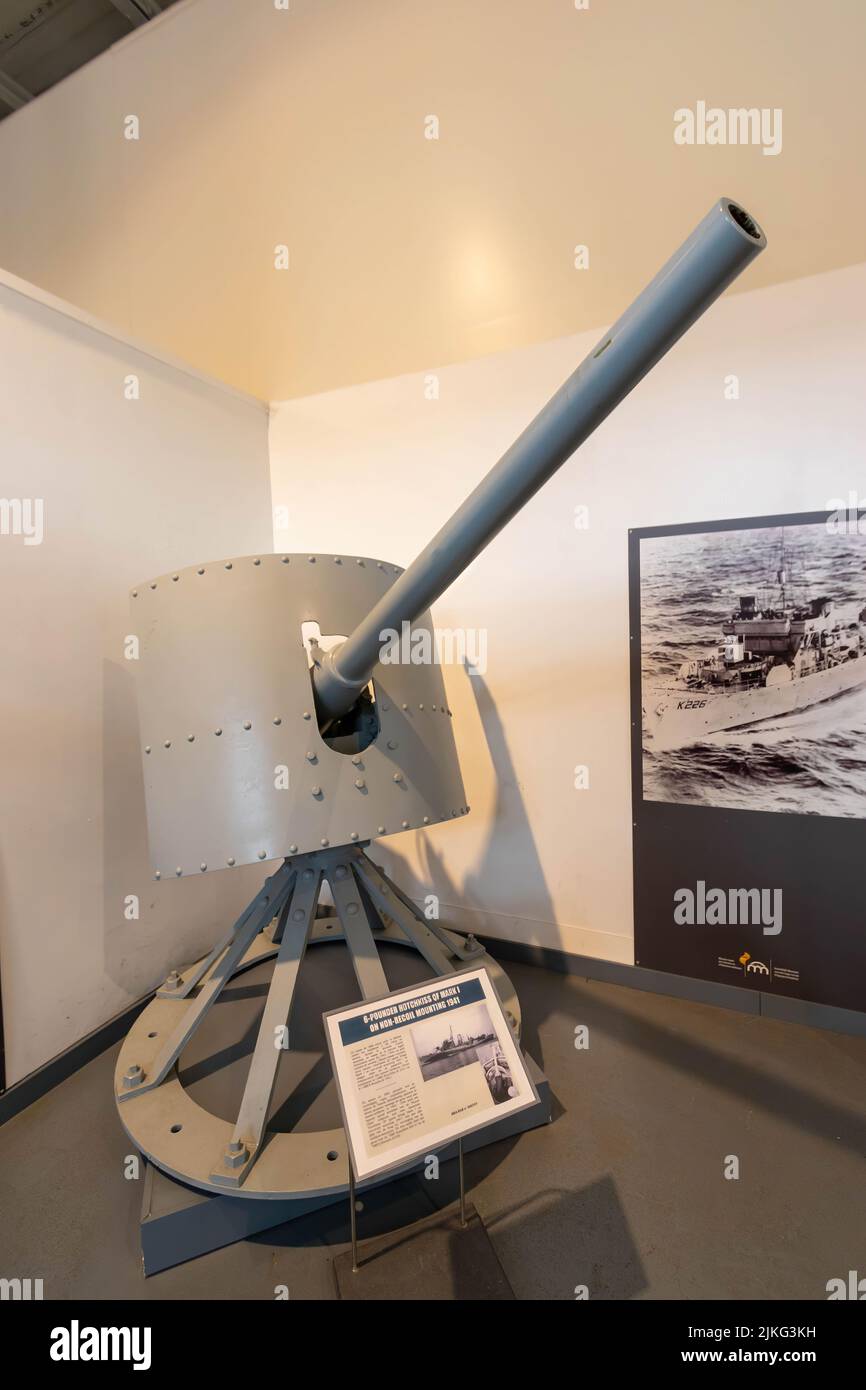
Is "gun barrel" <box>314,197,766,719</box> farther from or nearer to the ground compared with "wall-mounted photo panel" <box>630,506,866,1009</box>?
farther from the ground

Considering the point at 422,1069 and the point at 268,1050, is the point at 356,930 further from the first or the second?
the point at 422,1069

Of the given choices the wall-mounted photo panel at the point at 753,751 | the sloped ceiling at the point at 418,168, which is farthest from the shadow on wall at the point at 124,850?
the wall-mounted photo panel at the point at 753,751

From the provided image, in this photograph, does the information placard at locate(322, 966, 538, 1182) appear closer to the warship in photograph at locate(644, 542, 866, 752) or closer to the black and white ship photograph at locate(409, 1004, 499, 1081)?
the black and white ship photograph at locate(409, 1004, 499, 1081)

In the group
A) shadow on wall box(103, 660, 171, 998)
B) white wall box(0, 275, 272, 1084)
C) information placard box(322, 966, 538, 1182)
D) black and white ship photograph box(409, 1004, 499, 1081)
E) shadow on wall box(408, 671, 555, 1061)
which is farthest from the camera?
shadow on wall box(408, 671, 555, 1061)

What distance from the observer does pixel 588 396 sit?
1017 mm

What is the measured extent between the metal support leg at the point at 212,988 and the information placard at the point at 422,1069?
78cm

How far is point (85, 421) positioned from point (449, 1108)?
8.57ft

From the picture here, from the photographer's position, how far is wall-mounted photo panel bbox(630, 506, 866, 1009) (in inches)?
89.0

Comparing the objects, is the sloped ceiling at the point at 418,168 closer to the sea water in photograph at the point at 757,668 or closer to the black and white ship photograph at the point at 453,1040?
the sea water in photograph at the point at 757,668

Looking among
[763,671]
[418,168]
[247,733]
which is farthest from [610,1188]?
[418,168]

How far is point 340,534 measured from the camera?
3246 mm

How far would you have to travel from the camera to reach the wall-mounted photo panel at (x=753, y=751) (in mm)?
2260

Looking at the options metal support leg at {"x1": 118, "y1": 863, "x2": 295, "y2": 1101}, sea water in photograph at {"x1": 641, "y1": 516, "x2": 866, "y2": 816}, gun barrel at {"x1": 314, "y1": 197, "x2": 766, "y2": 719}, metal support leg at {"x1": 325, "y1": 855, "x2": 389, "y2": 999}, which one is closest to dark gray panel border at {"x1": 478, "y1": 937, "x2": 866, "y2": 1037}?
sea water in photograph at {"x1": 641, "y1": 516, "x2": 866, "y2": 816}

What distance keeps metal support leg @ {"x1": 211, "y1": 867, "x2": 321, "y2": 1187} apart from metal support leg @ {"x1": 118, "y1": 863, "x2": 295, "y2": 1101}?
0.12m
